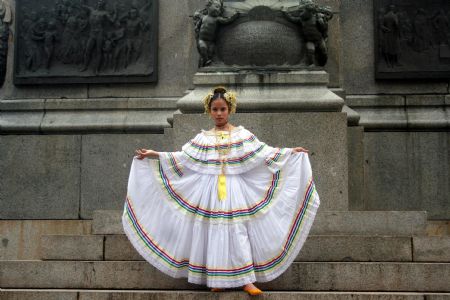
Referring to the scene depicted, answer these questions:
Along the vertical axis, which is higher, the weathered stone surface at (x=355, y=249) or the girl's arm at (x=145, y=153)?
the girl's arm at (x=145, y=153)

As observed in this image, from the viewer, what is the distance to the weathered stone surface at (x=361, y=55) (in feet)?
45.1

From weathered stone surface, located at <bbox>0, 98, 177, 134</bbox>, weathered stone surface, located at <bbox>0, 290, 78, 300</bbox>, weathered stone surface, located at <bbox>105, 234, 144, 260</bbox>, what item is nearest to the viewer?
weathered stone surface, located at <bbox>0, 290, 78, 300</bbox>

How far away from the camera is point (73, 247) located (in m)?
9.42

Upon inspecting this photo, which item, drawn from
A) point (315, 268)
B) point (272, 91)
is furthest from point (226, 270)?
point (272, 91)

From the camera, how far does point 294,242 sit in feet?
26.9

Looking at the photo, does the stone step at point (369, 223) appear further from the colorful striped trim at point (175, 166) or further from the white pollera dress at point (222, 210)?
the colorful striped trim at point (175, 166)

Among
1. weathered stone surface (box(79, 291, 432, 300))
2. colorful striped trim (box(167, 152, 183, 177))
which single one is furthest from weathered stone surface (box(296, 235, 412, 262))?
colorful striped trim (box(167, 152, 183, 177))

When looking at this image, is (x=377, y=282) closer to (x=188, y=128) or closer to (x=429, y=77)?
(x=188, y=128)

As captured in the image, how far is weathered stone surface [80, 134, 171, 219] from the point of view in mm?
13664

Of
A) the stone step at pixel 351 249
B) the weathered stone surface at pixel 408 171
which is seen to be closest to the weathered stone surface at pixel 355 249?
the stone step at pixel 351 249

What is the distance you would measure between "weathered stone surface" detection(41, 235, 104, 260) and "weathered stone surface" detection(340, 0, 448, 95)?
6013 mm

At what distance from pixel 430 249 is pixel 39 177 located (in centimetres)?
723

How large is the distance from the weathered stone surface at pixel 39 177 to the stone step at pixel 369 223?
12.9ft

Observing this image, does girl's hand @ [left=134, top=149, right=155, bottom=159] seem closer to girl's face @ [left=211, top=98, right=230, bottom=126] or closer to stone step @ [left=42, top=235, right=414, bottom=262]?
girl's face @ [left=211, top=98, right=230, bottom=126]
